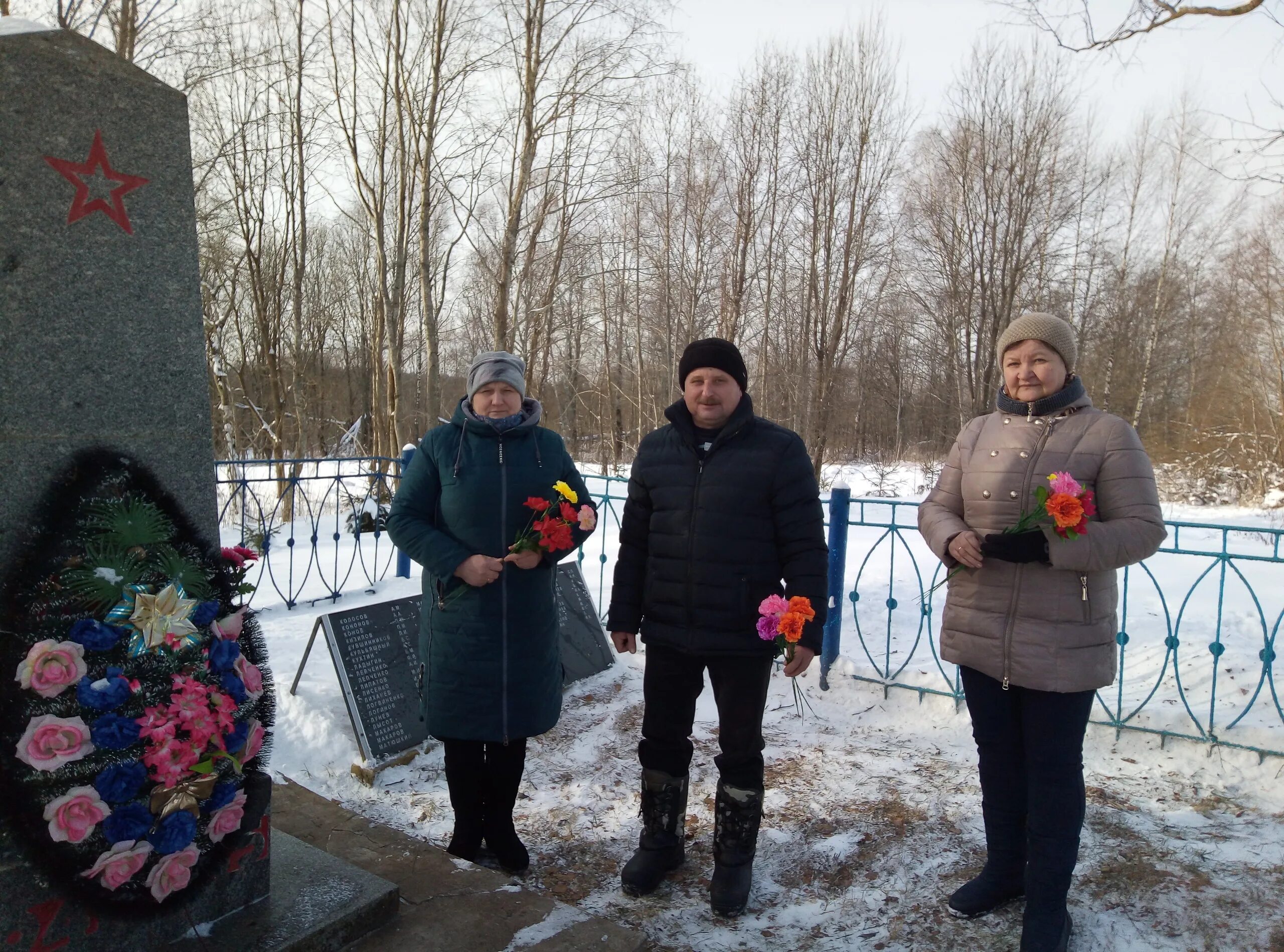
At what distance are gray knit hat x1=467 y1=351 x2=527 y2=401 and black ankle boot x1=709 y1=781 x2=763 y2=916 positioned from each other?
1.55 meters

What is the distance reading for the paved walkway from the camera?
2.02m

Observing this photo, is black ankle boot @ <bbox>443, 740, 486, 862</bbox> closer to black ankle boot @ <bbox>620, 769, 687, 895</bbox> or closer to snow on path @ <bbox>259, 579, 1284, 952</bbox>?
snow on path @ <bbox>259, 579, 1284, 952</bbox>

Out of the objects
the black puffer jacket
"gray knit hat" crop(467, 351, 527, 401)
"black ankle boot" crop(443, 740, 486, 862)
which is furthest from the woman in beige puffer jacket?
"black ankle boot" crop(443, 740, 486, 862)

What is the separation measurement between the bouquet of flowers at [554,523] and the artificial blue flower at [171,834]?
1128 mm

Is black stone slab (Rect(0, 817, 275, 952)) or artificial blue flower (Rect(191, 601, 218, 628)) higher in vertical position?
artificial blue flower (Rect(191, 601, 218, 628))

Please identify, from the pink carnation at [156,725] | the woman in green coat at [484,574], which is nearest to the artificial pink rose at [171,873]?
the pink carnation at [156,725]

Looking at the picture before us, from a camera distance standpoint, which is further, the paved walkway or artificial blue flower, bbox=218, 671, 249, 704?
the paved walkway

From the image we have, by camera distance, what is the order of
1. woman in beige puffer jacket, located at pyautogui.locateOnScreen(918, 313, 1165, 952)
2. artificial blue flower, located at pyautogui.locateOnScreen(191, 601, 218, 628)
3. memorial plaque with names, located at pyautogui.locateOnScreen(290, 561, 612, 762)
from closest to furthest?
artificial blue flower, located at pyautogui.locateOnScreen(191, 601, 218, 628), woman in beige puffer jacket, located at pyautogui.locateOnScreen(918, 313, 1165, 952), memorial plaque with names, located at pyautogui.locateOnScreen(290, 561, 612, 762)

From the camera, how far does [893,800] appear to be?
3.30 m

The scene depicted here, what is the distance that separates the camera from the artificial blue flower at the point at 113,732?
Answer: 161 cm

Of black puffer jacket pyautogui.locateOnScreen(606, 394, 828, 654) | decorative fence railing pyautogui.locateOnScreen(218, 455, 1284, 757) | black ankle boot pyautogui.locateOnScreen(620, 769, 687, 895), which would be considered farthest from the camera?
decorative fence railing pyautogui.locateOnScreen(218, 455, 1284, 757)

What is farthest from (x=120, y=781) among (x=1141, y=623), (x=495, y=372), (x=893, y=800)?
(x=1141, y=623)

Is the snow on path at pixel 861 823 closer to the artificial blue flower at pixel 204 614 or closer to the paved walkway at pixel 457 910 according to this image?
the paved walkway at pixel 457 910

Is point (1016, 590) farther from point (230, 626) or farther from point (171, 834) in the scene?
point (171, 834)
